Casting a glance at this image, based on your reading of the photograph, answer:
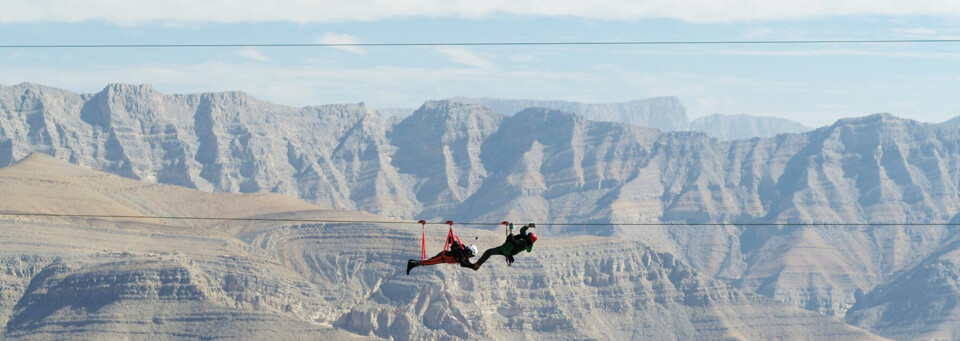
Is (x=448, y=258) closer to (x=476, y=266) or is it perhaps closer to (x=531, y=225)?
(x=476, y=266)

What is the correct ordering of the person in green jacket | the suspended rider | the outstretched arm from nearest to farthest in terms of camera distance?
the outstretched arm, the person in green jacket, the suspended rider

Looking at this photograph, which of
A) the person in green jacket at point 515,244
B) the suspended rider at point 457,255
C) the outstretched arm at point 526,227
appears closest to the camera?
the outstretched arm at point 526,227

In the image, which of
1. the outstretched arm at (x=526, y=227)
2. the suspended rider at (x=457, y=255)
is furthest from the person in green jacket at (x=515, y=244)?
the suspended rider at (x=457, y=255)

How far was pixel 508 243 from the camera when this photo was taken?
7156 centimetres

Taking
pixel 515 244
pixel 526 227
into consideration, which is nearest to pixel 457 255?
pixel 515 244

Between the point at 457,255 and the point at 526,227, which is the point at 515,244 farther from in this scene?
the point at 457,255

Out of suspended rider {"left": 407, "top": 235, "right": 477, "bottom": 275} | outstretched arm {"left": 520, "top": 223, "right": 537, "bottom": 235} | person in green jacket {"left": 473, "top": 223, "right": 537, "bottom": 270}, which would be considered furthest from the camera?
suspended rider {"left": 407, "top": 235, "right": 477, "bottom": 275}

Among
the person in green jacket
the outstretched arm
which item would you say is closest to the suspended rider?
the person in green jacket

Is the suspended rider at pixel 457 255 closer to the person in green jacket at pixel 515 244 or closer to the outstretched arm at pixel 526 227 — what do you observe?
the person in green jacket at pixel 515 244

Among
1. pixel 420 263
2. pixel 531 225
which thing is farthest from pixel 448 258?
pixel 531 225

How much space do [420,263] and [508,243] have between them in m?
4.78

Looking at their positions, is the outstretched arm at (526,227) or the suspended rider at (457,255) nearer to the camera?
the outstretched arm at (526,227)

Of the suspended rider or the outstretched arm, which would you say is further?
the suspended rider

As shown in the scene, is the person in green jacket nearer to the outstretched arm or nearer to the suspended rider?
the outstretched arm
